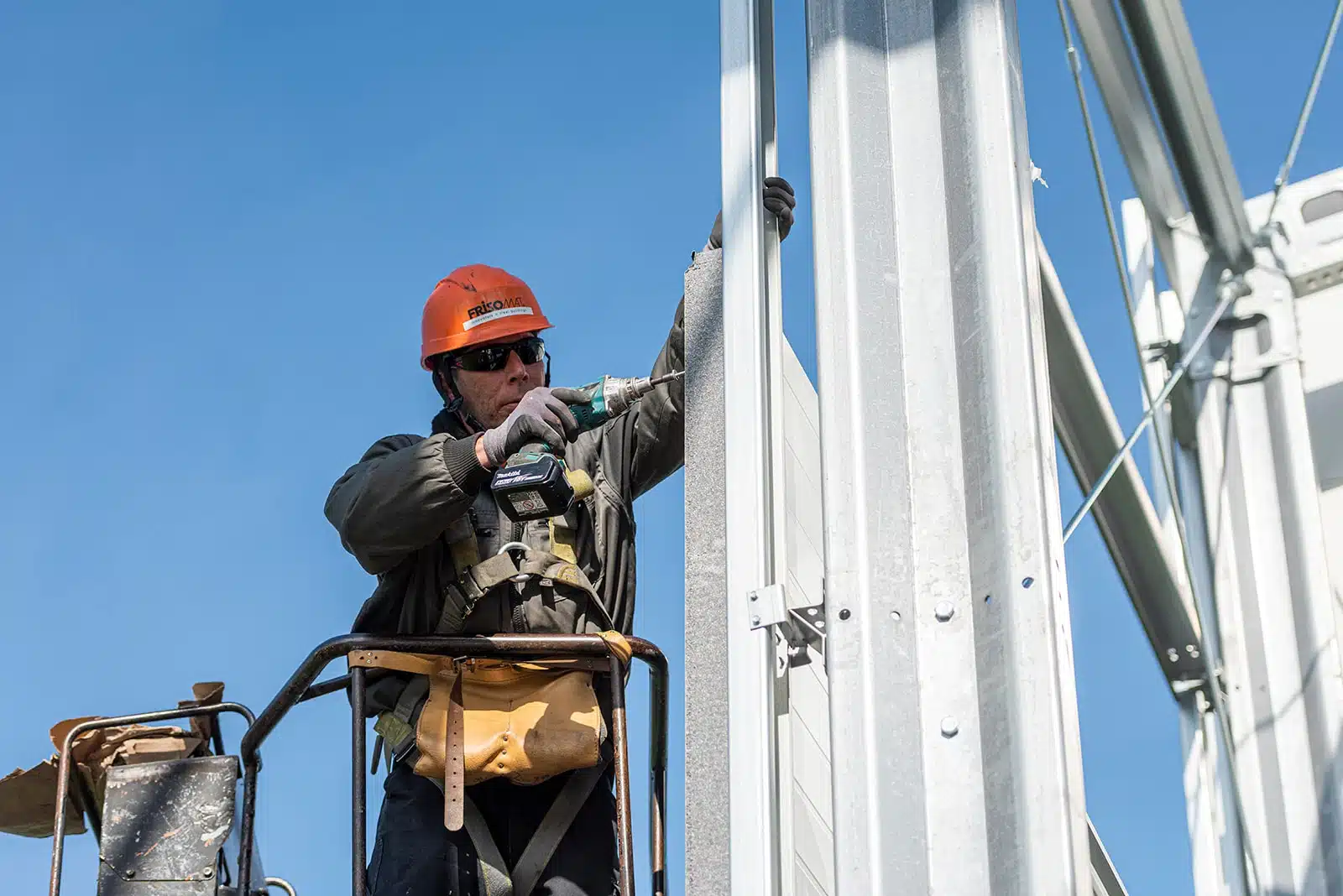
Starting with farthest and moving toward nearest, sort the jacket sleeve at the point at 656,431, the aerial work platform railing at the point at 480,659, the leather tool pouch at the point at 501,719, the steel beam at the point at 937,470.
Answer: the jacket sleeve at the point at 656,431 → the leather tool pouch at the point at 501,719 → the aerial work platform railing at the point at 480,659 → the steel beam at the point at 937,470

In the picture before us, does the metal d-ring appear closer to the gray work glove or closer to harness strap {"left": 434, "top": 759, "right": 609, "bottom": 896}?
the gray work glove

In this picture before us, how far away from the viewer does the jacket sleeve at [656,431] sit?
205 inches

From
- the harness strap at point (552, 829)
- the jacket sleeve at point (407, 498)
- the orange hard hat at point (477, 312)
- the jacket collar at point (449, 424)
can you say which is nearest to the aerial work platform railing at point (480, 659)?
the harness strap at point (552, 829)

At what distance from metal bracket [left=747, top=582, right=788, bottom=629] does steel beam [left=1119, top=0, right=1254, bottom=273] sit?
2.50 metres

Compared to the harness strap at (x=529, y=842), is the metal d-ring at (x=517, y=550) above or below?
above

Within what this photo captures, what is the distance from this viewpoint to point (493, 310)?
19.4ft

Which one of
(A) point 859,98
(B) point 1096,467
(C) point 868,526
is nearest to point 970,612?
(C) point 868,526

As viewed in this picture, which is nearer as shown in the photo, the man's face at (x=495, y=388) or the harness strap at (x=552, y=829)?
the harness strap at (x=552, y=829)

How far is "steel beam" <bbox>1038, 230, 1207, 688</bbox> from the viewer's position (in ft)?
15.7

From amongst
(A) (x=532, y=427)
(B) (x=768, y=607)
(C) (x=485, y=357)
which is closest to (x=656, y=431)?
(A) (x=532, y=427)

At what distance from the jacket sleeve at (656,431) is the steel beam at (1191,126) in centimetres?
153

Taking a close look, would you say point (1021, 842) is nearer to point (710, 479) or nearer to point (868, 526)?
point (868, 526)

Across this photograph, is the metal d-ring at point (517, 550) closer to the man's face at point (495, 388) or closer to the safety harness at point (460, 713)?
the safety harness at point (460, 713)

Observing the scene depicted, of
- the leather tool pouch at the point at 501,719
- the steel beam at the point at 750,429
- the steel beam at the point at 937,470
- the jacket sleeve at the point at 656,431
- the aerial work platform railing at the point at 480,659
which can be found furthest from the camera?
the jacket sleeve at the point at 656,431
